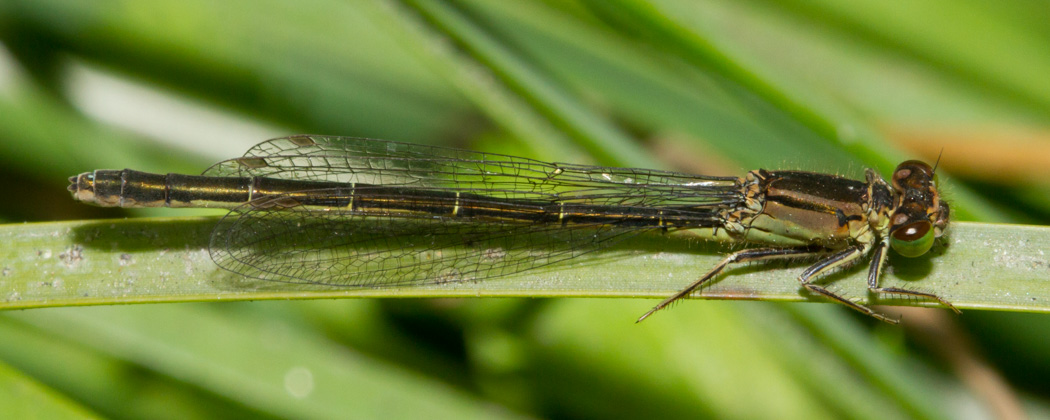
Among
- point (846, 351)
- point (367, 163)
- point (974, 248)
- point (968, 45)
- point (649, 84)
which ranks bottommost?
point (846, 351)

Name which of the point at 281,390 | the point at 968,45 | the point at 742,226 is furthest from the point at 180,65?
the point at 968,45

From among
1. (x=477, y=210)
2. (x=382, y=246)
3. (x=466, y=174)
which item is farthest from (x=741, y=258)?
(x=382, y=246)

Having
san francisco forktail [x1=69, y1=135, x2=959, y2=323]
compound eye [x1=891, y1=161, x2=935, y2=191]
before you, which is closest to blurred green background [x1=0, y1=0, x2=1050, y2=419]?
compound eye [x1=891, y1=161, x2=935, y2=191]

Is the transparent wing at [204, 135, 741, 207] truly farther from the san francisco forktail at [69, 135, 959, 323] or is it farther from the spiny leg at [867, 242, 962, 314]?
the spiny leg at [867, 242, 962, 314]

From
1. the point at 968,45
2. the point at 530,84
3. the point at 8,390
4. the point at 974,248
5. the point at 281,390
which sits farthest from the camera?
the point at 968,45

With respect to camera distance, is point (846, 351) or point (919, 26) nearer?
point (846, 351)

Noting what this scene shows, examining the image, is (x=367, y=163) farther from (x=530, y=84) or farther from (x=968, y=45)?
(x=968, y=45)

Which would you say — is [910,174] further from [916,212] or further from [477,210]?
[477,210]
